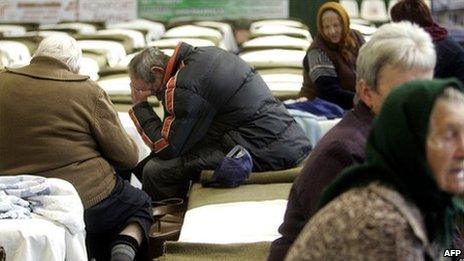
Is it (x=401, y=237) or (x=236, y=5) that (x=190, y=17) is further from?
(x=401, y=237)

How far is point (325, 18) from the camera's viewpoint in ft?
18.0

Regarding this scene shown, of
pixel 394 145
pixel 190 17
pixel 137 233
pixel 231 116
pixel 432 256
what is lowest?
pixel 190 17

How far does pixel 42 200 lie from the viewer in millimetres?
3510

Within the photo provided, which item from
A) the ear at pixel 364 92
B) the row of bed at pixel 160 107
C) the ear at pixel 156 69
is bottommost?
the row of bed at pixel 160 107

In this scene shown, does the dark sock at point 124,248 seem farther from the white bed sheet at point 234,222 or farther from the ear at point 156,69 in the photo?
the ear at point 156,69

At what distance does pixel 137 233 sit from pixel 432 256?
2.43 metres

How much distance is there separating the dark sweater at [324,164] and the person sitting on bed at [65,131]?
1519 millimetres

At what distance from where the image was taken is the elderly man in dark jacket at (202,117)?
4.27 metres

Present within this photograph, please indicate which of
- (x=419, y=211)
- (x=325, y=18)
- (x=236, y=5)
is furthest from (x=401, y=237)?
(x=236, y=5)

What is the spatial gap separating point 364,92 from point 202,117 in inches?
72.1

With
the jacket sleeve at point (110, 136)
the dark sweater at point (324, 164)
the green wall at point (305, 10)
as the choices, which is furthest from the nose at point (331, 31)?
the green wall at point (305, 10)

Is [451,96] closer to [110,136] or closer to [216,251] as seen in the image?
[216,251]

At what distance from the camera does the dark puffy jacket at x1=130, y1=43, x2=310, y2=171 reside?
4.26 meters

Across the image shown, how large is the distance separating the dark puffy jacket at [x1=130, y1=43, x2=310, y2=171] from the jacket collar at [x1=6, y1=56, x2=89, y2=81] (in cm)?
52
